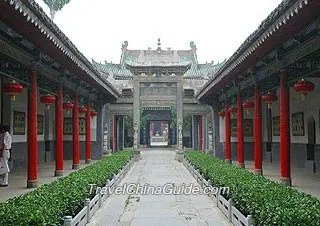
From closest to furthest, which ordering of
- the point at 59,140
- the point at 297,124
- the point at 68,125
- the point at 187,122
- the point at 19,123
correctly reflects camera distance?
the point at 59,140 → the point at 297,124 → the point at 19,123 → the point at 68,125 → the point at 187,122

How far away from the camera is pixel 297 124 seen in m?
17.2

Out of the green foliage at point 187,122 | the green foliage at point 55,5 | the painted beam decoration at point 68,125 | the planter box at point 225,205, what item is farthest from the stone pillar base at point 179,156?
the green foliage at point 55,5

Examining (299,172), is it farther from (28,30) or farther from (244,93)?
(28,30)

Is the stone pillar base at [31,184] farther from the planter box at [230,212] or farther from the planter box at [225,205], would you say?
the planter box at [225,205]

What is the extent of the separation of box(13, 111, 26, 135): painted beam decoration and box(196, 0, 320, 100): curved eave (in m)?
7.94

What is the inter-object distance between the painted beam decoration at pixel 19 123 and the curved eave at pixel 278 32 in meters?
7.94

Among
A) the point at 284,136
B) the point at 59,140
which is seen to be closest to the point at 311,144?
the point at 284,136

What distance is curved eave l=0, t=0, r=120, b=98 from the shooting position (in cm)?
721

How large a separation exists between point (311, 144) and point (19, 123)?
35.3ft

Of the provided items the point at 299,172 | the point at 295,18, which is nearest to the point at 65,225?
the point at 295,18

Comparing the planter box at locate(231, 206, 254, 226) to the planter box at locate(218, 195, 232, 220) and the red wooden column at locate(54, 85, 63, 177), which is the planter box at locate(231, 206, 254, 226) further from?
the red wooden column at locate(54, 85, 63, 177)

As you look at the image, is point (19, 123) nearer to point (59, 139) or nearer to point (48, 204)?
point (59, 139)

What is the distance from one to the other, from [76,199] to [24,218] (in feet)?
7.80

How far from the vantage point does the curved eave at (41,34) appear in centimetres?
721
